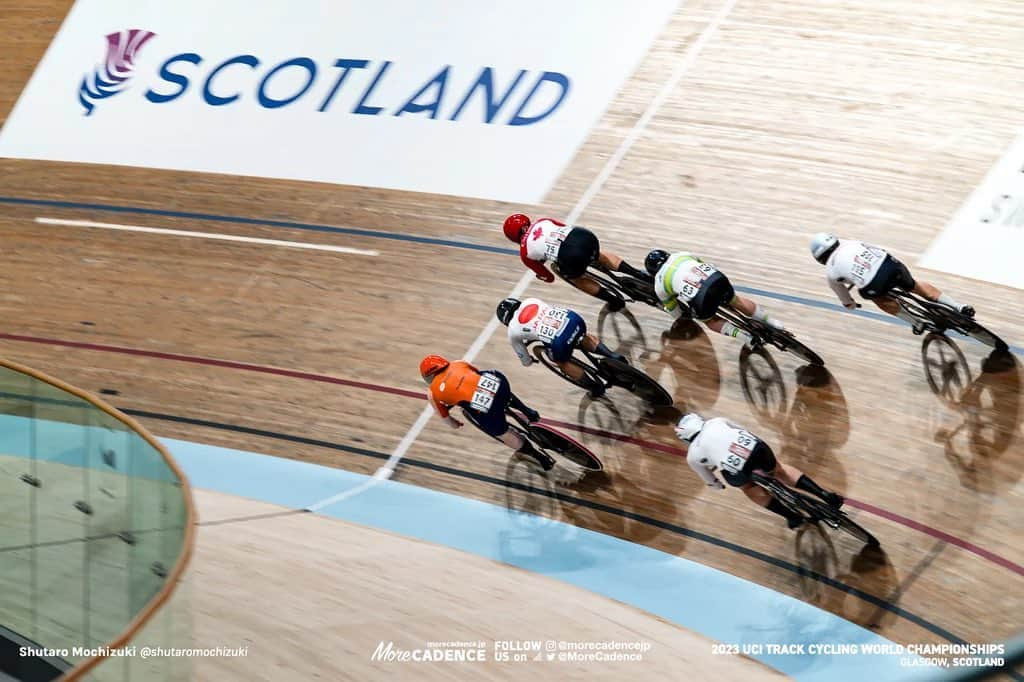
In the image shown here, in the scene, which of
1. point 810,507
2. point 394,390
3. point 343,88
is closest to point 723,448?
point 810,507

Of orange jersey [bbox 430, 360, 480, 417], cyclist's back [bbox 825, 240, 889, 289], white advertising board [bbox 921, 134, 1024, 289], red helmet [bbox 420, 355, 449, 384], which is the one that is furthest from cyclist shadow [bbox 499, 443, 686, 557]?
white advertising board [bbox 921, 134, 1024, 289]

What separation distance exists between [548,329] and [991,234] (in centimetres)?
250

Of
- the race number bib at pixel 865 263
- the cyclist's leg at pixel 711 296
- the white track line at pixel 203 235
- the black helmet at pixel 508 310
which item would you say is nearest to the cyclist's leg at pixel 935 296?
the race number bib at pixel 865 263

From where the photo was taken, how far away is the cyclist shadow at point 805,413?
549 centimetres

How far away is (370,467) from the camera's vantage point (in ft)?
20.6

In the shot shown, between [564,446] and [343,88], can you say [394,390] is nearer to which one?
[564,446]

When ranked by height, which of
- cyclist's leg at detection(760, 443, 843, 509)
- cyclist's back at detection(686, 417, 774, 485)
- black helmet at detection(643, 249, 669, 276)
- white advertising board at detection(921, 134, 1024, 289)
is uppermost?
white advertising board at detection(921, 134, 1024, 289)

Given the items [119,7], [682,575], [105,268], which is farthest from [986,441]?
[119,7]

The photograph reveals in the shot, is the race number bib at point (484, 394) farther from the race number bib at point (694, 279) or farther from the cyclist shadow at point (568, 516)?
the race number bib at point (694, 279)

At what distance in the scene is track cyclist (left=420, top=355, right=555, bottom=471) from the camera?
5.36m

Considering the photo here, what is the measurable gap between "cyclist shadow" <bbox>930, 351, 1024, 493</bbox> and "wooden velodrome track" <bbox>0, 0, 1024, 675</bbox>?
0.04ft

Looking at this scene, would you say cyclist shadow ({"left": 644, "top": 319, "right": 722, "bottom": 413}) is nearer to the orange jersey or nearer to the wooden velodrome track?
the wooden velodrome track

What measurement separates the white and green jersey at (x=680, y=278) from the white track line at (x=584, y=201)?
140 centimetres

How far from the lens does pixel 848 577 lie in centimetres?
503
